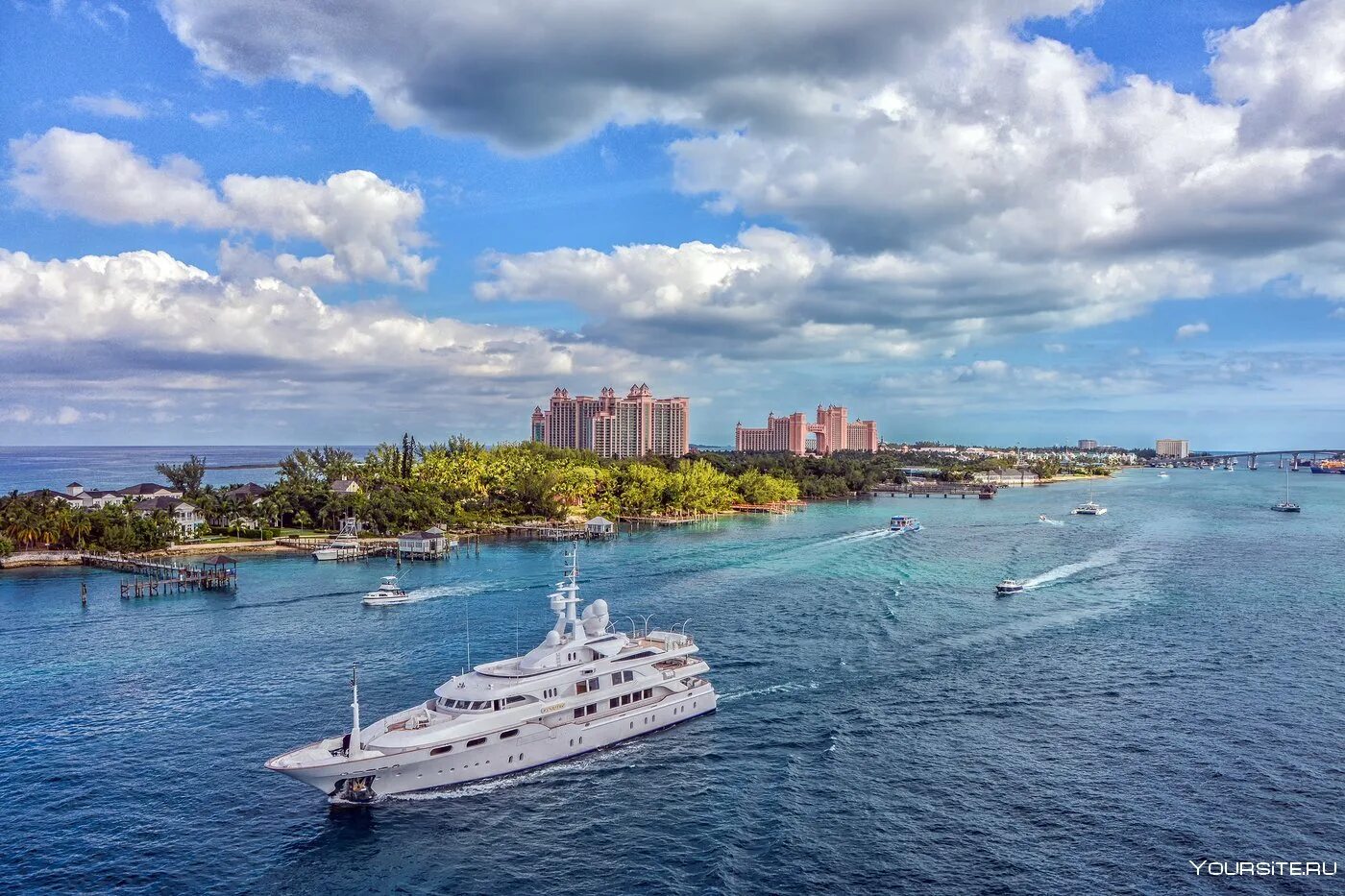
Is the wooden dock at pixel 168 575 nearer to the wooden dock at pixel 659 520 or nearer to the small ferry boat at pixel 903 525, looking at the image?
the wooden dock at pixel 659 520

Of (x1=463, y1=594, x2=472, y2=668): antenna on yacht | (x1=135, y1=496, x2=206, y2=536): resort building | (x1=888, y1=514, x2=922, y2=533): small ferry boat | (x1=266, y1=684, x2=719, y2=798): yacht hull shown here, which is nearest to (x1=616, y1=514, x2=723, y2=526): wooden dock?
(x1=888, y1=514, x2=922, y2=533): small ferry boat

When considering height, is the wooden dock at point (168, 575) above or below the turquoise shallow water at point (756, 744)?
above

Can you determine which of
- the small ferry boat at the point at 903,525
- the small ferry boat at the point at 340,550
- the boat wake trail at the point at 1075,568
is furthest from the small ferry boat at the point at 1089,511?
the small ferry boat at the point at 340,550

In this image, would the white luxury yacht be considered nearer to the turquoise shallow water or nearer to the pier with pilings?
the turquoise shallow water

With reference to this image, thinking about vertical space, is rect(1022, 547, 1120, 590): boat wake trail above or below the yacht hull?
above

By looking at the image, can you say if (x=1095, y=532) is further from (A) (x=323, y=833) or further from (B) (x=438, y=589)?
(A) (x=323, y=833)
